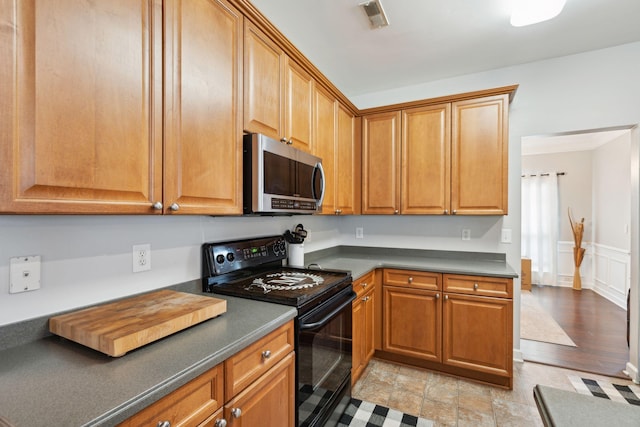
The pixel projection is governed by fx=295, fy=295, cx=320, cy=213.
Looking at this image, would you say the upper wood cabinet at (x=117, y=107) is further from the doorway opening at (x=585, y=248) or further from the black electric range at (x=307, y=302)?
the doorway opening at (x=585, y=248)

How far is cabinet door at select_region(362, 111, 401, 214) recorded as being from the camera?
2.86 metres

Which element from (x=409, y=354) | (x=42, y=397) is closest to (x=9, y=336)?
(x=42, y=397)

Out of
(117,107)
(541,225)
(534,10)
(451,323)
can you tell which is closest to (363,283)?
(451,323)

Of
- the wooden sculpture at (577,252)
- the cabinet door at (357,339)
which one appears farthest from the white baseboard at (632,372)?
the wooden sculpture at (577,252)

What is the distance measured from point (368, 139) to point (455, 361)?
211 cm

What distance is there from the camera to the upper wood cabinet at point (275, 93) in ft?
5.06

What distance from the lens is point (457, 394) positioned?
2188 mm

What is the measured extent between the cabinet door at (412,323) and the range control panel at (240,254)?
109 centimetres

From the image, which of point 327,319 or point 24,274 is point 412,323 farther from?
point 24,274

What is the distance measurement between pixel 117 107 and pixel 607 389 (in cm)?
351

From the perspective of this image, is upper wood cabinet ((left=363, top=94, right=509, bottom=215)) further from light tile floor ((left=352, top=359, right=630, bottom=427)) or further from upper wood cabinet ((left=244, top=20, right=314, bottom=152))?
light tile floor ((left=352, top=359, right=630, bottom=427))

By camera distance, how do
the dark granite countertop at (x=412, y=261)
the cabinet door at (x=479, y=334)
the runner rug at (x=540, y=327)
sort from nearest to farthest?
the cabinet door at (x=479, y=334) → the dark granite countertop at (x=412, y=261) → the runner rug at (x=540, y=327)

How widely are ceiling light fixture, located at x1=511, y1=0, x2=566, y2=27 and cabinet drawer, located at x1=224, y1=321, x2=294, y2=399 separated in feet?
7.37

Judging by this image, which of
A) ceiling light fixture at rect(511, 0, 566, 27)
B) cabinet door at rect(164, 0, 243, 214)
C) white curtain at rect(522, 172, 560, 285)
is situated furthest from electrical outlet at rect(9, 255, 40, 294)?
white curtain at rect(522, 172, 560, 285)
